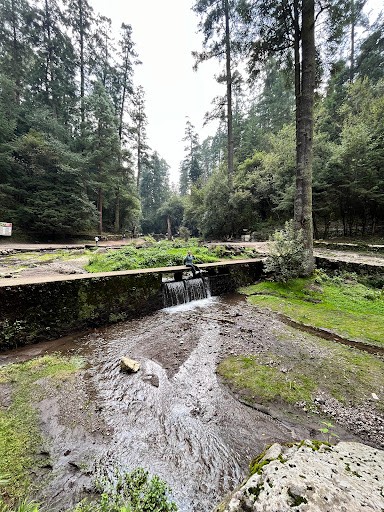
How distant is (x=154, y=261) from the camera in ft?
29.7

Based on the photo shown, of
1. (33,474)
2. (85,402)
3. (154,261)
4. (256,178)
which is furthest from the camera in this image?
(256,178)

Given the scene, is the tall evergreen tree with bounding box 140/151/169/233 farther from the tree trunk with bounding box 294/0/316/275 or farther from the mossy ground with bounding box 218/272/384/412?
the mossy ground with bounding box 218/272/384/412

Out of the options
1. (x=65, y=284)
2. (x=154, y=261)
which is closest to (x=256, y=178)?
(x=154, y=261)

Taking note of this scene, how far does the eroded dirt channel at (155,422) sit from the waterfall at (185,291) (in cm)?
255

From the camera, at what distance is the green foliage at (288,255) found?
7.55 meters

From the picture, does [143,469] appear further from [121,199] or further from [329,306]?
[121,199]

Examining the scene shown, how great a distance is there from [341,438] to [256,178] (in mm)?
18777

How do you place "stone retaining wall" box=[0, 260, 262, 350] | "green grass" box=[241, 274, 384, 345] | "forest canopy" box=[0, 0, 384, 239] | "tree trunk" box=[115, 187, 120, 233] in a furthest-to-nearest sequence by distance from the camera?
"tree trunk" box=[115, 187, 120, 233] < "forest canopy" box=[0, 0, 384, 239] < "green grass" box=[241, 274, 384, 345] < "stone retaining wall" box=[0, 260, 262, 350]

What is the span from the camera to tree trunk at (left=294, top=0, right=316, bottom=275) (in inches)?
286

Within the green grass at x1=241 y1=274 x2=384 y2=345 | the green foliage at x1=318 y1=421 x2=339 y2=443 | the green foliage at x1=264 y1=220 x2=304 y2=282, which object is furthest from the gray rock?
the green foliage at x1=264 y1=220 x2=304 y2=282

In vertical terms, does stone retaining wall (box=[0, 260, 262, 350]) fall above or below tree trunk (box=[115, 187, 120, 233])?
below

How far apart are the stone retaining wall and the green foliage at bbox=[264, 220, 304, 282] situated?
4.39 metres

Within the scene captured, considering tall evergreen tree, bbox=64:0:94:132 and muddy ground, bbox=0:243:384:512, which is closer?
muddy ground, bbox=0:243:384:512

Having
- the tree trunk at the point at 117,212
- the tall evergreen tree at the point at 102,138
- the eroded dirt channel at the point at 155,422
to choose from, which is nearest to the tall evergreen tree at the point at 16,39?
the tall evergreen tree at the point at 102,138
